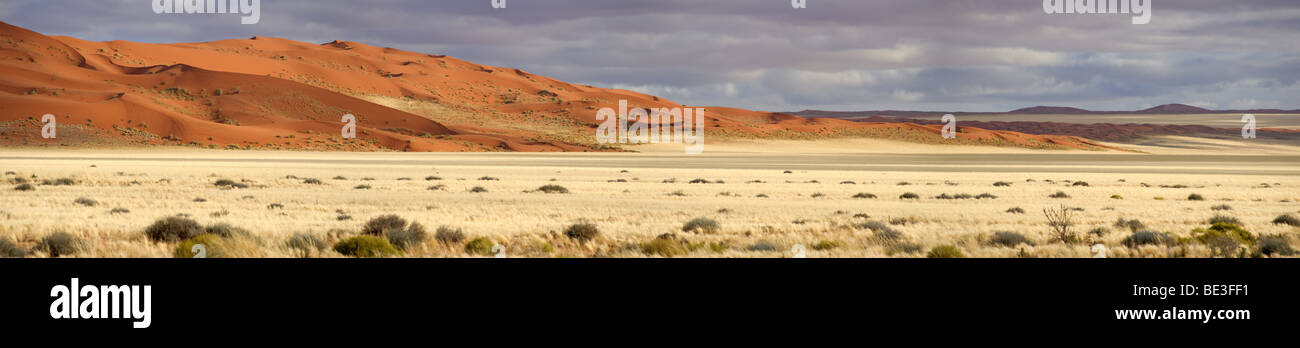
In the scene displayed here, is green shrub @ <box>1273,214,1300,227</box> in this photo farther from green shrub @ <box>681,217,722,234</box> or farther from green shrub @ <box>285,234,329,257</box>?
green shrub @ <box>285,234,329,257</box>

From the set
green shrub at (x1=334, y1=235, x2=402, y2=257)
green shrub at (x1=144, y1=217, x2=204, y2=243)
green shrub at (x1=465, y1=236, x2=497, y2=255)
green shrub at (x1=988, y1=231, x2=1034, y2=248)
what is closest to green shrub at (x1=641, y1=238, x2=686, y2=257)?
green shrub at (x1=465, y1=236, x2=497, y2=255)

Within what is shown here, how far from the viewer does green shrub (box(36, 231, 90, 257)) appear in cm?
1627

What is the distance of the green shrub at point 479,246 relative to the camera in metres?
16.9

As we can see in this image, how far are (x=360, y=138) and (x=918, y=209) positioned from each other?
126032 mm

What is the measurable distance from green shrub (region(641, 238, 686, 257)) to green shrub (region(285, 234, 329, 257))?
212 inches

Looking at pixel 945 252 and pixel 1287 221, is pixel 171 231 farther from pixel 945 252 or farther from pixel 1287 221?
pixel 1287 221

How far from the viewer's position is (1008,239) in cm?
1844

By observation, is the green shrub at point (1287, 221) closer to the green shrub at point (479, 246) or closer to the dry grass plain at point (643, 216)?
the dry grass plain at point (643, 216)

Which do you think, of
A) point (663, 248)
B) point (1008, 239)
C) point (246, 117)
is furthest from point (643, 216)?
point (246, 117)

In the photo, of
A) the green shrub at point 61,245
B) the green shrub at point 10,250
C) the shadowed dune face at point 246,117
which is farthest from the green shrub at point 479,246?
the shadowed dune face at point 246,117

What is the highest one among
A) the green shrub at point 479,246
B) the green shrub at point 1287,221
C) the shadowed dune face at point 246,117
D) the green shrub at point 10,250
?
the shadowed dune face at point 246,117

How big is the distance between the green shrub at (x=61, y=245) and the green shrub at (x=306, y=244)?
319 cm

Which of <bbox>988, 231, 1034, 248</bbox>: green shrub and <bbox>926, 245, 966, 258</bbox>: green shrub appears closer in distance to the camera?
<bbox>926, 245, 966, 258</bbox>: green shrub
